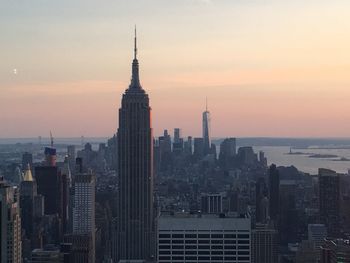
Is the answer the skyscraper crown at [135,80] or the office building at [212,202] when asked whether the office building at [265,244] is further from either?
the skyscraper crown at [135,80]

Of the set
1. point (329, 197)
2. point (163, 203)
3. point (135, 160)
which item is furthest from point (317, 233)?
point (135, 160)

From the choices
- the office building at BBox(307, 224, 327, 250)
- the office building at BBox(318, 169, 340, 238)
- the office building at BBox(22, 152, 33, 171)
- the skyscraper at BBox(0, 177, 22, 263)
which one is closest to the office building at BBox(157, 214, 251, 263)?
the skyscraper at BBox(0, 177, 22, 263)

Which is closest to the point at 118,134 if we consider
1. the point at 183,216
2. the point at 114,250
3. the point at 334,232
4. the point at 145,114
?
the point at 145,114

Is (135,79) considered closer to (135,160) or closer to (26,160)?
(135,160)

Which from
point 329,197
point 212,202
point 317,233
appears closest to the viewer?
point 317,233

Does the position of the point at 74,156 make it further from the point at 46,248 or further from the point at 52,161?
the point at 46,248

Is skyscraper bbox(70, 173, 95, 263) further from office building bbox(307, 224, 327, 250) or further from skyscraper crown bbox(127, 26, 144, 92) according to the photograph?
office building bbox(307, 224, 327, 250)
